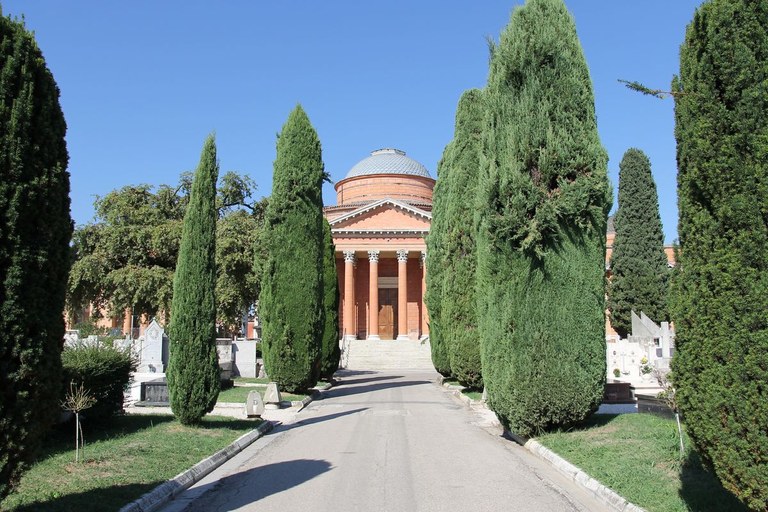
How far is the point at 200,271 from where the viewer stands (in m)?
11.0

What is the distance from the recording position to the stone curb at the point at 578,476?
19.8 ft

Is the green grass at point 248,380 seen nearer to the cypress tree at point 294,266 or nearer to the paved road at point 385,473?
the cypress tree at point 294,266

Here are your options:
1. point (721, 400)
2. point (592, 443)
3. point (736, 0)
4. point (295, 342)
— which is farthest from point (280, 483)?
point (295, 342)

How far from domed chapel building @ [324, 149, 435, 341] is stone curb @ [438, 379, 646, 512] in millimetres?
30504

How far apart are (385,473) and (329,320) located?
58.5 ft

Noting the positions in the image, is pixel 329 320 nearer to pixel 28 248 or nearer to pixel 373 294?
pixel 373 294

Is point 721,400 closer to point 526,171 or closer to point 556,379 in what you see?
point 556,379

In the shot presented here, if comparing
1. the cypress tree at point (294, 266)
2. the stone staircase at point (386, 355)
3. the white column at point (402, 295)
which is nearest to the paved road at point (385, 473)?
the cypress tree at point (294, 266)

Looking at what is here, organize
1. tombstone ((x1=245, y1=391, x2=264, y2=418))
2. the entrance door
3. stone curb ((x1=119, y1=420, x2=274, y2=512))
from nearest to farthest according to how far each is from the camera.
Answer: stone curb ((x1=119, y1=420, x2=274, y2=512)) < tombstone ((x1=245, y1=391, x2=264, y2=418)) < the entrance door

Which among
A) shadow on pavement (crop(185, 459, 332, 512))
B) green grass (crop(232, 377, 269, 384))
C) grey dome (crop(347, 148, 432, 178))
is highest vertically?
grey dome (crop(347, 148, 432, 178))

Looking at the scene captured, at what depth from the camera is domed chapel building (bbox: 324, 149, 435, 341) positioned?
45.1 meters

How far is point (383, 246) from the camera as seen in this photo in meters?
45.5

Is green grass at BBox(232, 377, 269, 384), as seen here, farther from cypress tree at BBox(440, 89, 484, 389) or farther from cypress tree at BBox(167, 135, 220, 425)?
cypress tree at BBox(167, 135, 220, 425)

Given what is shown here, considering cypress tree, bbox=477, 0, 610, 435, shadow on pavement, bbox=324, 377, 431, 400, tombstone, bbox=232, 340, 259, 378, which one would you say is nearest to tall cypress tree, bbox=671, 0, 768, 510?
cypress tree, bbox=477, 0, 610, 435
